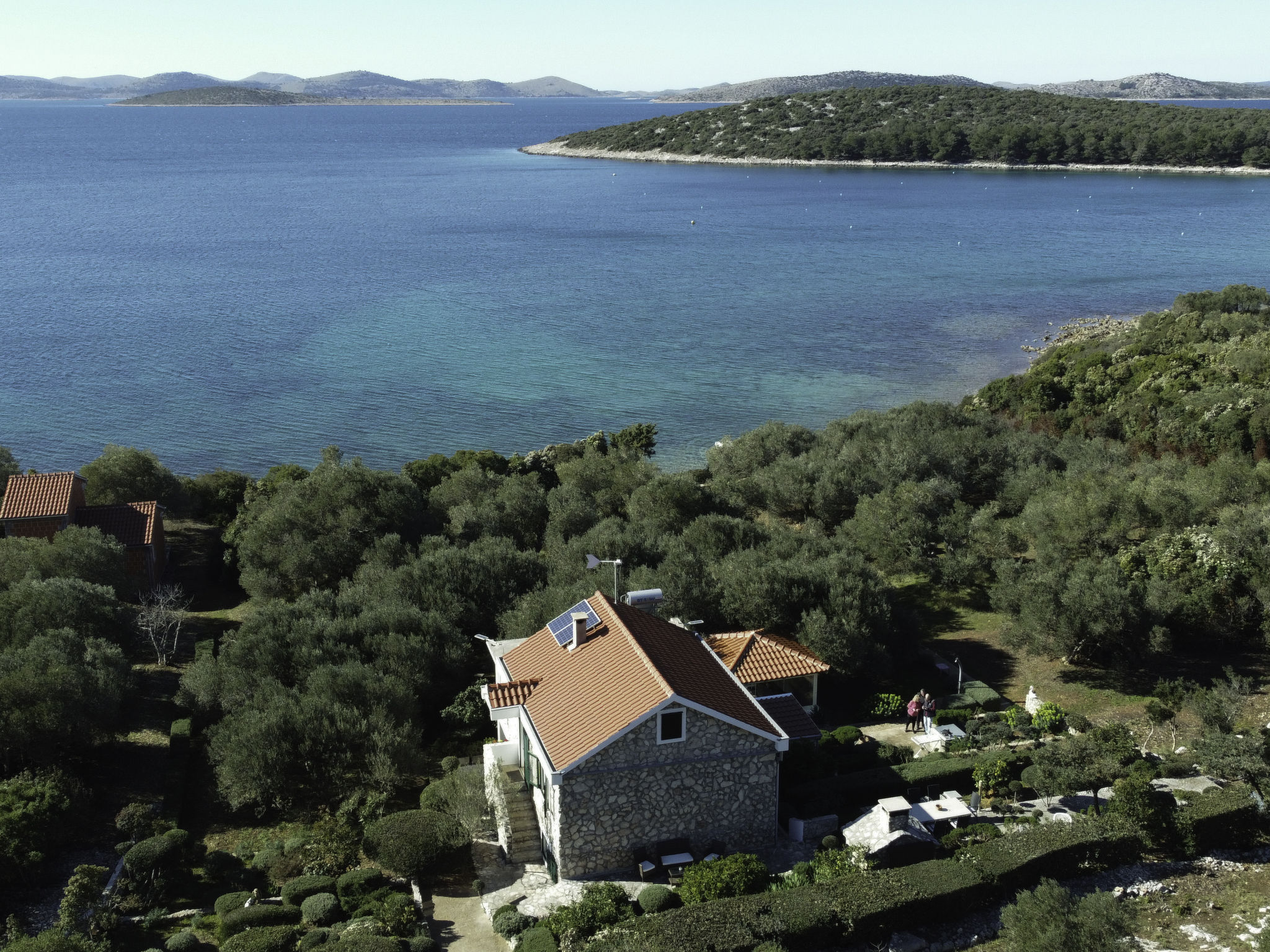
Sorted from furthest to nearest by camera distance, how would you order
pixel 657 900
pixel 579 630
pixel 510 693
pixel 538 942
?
pixel 579 630
pixel 510 693
pixel 657 900
pixel 538 942

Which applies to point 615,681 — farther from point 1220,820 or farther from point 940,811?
point 1220,820

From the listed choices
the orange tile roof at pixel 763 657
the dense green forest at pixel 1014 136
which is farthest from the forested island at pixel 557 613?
the dense green forest at pixel 1014 136

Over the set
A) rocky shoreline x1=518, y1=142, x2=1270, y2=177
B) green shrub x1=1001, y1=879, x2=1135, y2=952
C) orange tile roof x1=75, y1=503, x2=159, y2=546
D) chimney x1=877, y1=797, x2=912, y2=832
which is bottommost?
chimney x1=877, y1=797, x2=912, y2=832

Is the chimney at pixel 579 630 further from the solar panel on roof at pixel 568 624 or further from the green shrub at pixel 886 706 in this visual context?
the green shrub at pixel 886 706

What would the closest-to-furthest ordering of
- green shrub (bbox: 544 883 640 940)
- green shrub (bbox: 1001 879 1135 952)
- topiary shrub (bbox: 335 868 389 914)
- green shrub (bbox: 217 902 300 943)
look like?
green shrub (bbox: 1001 879 1135 952), green shrub (bbox: 544 883 640 940), green shrub (bbox: 217 902 300 943), topiary shrub (bbox: 335 868 389 914)

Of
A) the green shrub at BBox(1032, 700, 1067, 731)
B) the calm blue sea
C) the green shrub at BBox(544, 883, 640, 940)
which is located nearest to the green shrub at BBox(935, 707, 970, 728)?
the green shrub at BBox(1032, 700, 1067, 731)

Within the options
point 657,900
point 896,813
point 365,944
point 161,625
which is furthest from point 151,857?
point 896,813

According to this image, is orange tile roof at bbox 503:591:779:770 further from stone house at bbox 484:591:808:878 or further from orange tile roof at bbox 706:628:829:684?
orange tile roof at bbox 706:628:829:684

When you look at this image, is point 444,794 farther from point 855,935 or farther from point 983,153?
point 983,153
